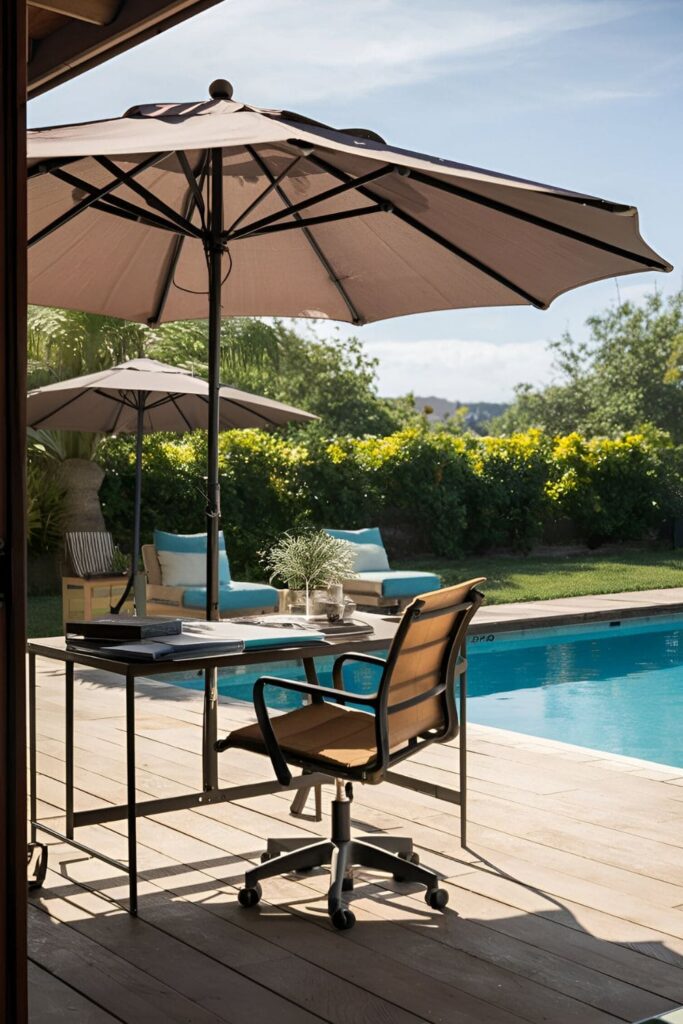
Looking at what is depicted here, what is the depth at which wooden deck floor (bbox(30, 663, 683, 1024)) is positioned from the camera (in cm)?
279

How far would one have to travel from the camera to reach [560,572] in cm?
1534

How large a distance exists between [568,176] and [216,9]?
175 ft

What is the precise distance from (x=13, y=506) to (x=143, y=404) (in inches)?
302

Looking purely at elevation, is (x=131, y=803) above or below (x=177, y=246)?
below

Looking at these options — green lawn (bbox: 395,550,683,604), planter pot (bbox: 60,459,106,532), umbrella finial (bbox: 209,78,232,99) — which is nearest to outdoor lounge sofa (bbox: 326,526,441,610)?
green lawn (bbox: 395,550,683,604)

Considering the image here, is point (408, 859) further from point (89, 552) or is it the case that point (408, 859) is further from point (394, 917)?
point (89, 552)

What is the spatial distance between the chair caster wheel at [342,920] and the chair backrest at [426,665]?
475 mm

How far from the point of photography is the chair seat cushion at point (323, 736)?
3258mm

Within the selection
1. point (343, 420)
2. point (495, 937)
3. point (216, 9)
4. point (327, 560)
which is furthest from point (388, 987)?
point (343, 420)

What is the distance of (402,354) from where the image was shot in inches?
3329

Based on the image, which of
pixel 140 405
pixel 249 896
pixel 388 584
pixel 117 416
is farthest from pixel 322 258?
pixel 388 584

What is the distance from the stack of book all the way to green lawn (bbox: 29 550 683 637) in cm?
723

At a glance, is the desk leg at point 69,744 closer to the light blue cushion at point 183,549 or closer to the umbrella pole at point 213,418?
the umbrella pole at point 213,418

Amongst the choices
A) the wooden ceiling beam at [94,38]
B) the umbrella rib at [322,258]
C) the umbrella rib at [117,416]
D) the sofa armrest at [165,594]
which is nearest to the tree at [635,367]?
the umbrella rib at [117,416]
